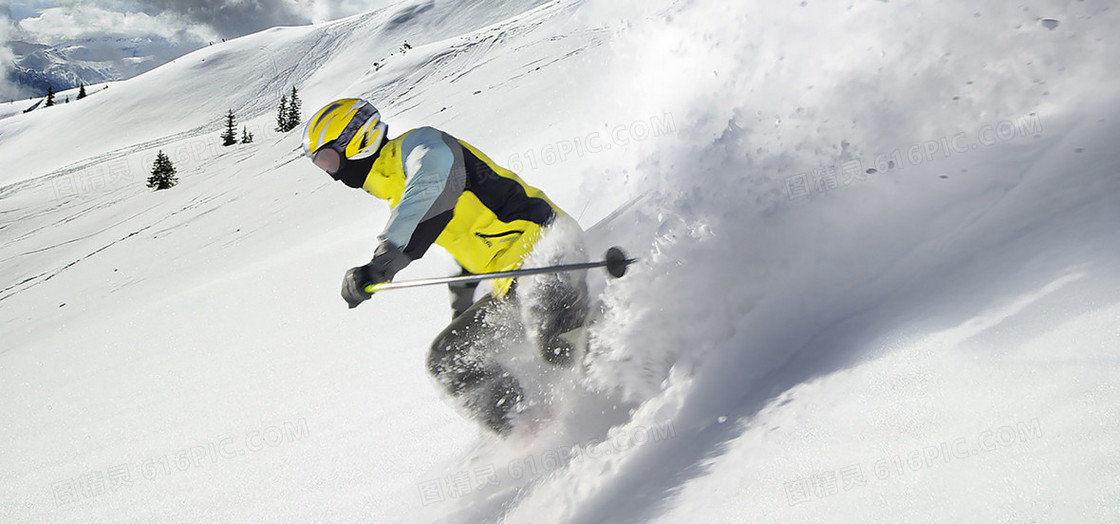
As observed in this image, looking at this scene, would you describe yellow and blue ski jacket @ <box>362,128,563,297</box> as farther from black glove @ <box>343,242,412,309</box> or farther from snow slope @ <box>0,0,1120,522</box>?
snow slope @ <box>0,0,1120,522</box>

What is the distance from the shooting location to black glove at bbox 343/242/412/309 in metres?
2.93

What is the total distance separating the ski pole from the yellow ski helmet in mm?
704

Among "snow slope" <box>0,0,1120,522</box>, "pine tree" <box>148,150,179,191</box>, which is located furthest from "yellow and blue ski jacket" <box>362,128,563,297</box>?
"pine tree" <box>148,150,179,191</box>

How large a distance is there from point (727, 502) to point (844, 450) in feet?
Answer: 1.29

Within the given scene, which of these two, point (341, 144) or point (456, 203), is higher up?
point (341, 144)

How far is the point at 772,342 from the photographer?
124 inches

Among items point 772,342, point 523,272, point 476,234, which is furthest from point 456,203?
point 772,342

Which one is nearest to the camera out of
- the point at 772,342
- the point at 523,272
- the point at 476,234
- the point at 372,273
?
the point at 372,273

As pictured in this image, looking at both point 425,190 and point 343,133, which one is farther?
point 343,133

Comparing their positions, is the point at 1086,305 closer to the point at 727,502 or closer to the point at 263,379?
the point at 727,502

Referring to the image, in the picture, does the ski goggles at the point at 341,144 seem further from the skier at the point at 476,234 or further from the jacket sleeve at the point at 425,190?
the jacket sleeve at the point at 425,190

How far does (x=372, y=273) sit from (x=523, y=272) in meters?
0.70

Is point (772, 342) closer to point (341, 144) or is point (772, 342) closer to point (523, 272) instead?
point (523, 272)

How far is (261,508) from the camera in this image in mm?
3768
